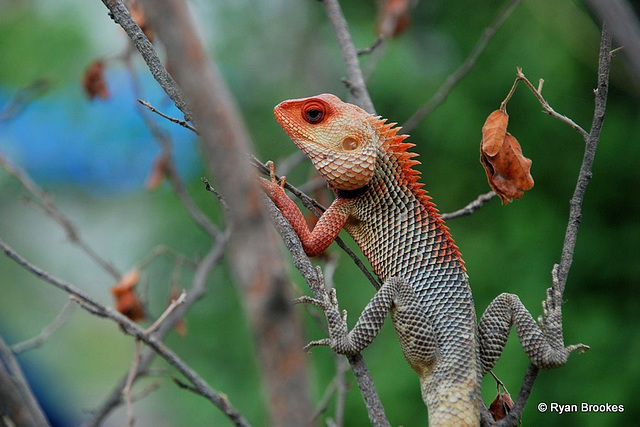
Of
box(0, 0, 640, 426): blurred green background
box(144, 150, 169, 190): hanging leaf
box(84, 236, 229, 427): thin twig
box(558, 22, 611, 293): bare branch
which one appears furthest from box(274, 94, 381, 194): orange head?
box(0, 0, 640, 426): blurred green background

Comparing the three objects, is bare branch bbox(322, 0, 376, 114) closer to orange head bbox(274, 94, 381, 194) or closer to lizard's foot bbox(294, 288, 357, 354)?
orange head bbox(274, 94, 381, 194)

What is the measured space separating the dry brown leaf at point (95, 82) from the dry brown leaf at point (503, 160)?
7.55 feet

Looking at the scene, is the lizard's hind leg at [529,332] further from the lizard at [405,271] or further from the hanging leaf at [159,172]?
the hanging leaf at [159,172]

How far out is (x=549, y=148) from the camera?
18.4ft

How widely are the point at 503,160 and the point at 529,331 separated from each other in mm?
664

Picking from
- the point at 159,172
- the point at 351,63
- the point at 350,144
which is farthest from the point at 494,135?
the point at 159,172

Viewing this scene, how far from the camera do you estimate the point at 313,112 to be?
272 cm

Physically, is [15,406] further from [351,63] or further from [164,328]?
[351,63]

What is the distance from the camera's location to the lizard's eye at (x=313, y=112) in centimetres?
271

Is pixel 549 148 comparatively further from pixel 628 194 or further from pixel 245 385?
pixel 245 385

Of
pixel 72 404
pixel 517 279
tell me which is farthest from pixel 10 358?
pixel 72 404

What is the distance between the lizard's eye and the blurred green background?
1.64m

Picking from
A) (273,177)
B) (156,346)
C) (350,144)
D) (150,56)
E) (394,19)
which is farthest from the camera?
(394,19)

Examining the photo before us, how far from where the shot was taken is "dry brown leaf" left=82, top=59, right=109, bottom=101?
358 centimetres
